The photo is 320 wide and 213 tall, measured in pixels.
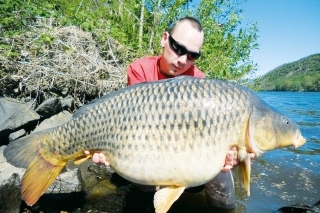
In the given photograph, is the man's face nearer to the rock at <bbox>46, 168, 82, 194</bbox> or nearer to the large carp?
the large carp

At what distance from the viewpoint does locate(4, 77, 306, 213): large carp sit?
1901mm

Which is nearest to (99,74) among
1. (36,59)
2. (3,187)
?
(36,59)

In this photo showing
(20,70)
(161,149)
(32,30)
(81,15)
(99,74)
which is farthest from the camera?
(81,15)

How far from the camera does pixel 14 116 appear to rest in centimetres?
363

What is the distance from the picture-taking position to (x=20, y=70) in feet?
13.8

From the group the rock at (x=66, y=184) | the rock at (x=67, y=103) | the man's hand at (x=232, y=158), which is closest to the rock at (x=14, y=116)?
the rock at (x=67, y=103)

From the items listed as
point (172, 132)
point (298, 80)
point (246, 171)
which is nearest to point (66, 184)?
point (172, 132)

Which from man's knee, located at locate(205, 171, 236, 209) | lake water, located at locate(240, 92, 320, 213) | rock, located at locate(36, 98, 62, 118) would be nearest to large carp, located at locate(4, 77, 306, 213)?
man's knee, located at locate(205, 171, 236, 209)

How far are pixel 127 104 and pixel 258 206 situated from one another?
2090 mm

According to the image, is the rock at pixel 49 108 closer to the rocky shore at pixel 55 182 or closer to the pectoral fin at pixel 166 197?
the rocky shore at pixel 55 182

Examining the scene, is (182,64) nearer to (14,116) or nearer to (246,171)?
(246,171)

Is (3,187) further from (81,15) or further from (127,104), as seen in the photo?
(81,15)

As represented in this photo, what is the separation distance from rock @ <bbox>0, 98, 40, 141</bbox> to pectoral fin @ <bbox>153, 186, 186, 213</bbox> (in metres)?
2.45

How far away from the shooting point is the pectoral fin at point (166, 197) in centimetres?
201
